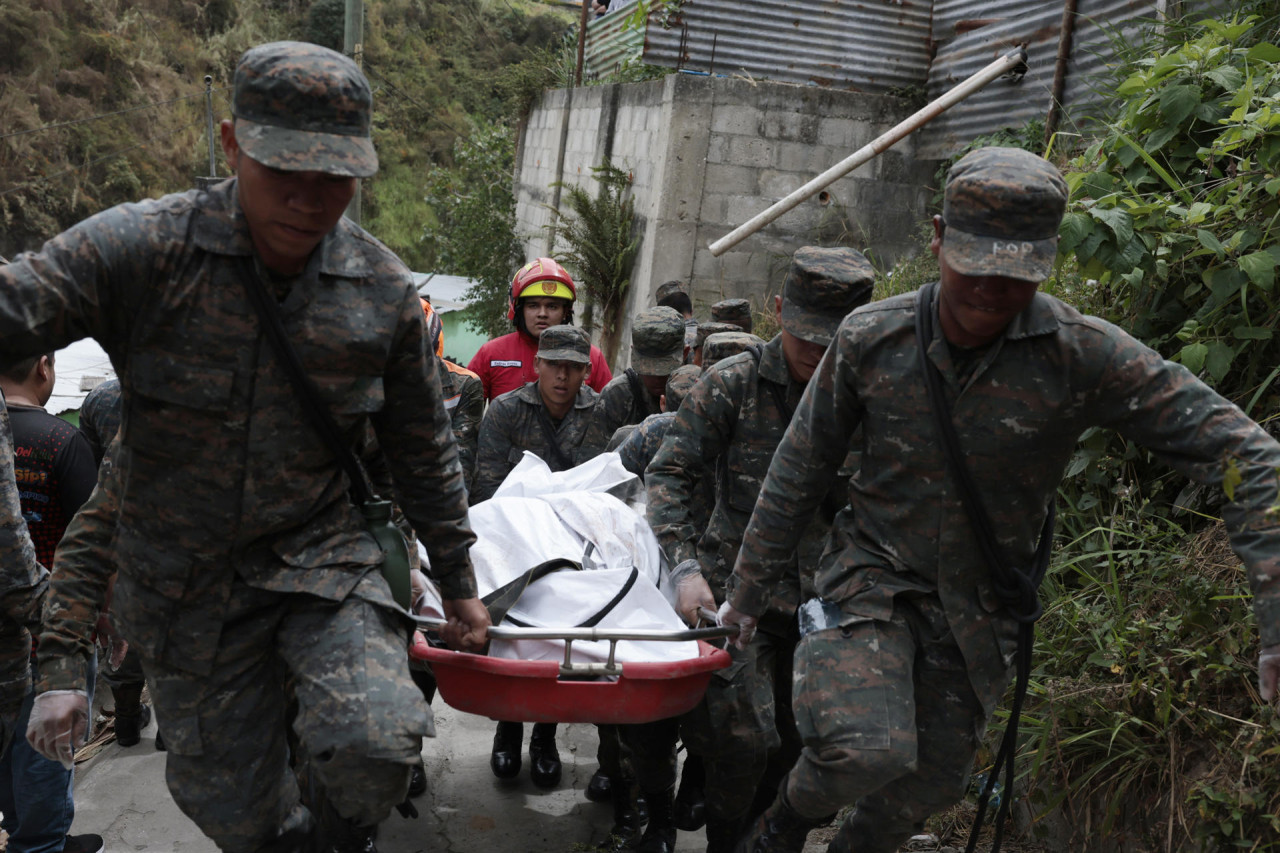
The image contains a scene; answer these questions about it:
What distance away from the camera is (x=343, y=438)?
2871 millimetres

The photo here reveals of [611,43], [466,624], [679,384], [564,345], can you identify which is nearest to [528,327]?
[564,345]

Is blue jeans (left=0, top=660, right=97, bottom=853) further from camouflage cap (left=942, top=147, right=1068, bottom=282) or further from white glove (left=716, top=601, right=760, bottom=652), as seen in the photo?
camouflage cap (left=942, top=147, right=1068, bottom=282)

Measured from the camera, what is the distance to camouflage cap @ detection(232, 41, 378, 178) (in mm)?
2531

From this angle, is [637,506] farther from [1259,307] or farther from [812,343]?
[1259,307]

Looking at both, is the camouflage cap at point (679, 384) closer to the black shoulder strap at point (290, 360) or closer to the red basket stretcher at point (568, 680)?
the red basket stretcher at point (568, 680)

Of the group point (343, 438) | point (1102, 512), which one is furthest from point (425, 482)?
point (1102, 512)

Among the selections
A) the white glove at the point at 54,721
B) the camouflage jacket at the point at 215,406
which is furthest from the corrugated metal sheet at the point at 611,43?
the white glove at the point at 54,721

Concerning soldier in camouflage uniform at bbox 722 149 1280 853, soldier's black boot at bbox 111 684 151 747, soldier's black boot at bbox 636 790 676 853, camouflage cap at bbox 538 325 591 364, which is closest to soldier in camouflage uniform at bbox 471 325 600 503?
camouflage cap at bbox 538 325 591 364

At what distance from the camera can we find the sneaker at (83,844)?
4045 millimetres

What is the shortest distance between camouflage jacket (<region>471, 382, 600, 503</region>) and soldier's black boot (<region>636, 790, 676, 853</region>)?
1.84 meters

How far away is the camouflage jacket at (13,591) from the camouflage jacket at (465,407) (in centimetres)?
286

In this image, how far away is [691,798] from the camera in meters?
4.68

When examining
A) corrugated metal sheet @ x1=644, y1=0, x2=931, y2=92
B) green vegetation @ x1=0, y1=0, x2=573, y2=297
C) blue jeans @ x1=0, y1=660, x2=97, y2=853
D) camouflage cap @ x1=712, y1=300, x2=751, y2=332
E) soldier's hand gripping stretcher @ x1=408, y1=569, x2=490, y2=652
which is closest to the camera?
soldier's hand gripping stretcher @ x1=408, y1=569, x2=490, y2=652

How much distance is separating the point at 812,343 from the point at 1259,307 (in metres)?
1.81
